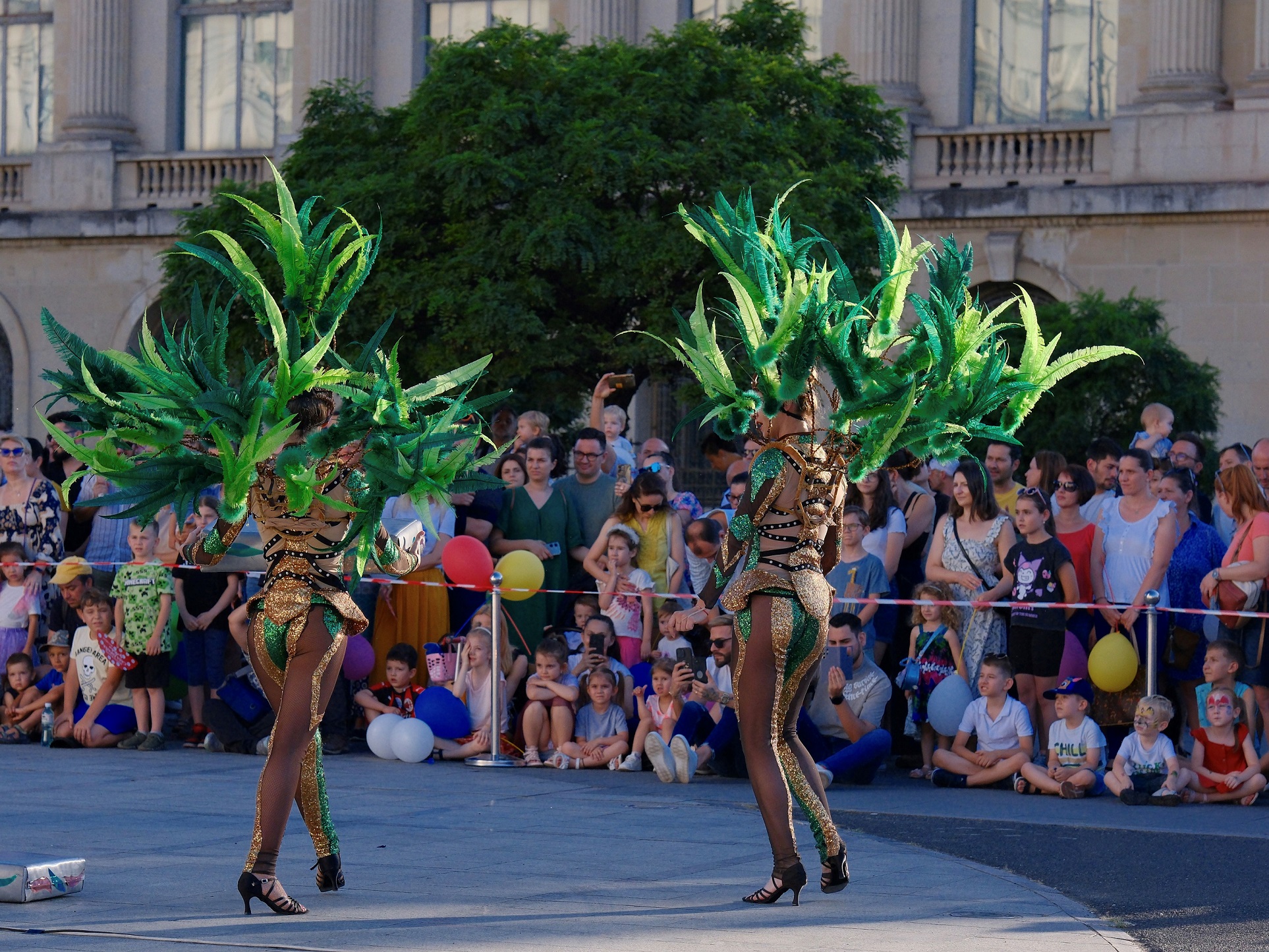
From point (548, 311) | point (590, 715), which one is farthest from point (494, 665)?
point (548, 311)

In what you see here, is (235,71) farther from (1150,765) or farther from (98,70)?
(1150,765)

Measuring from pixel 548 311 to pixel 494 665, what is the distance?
27.1 ft

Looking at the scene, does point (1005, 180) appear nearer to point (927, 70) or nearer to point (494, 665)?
point (927, 70)

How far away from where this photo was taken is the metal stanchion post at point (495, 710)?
13023mm

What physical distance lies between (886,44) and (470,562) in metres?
16.1

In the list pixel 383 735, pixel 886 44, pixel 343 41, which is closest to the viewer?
pixel 383 735

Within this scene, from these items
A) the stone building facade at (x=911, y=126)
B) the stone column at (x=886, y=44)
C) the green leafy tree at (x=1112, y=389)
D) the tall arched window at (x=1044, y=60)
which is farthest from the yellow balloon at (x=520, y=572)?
the tall arched window at (x=1044, y=60)

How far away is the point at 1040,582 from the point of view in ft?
40.4

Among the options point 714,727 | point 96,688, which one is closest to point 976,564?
point 714,727

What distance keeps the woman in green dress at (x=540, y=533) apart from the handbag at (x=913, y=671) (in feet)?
8.16

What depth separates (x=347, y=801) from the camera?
438 inches

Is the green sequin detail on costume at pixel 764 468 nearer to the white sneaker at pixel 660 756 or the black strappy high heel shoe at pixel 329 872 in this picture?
the black strappy high heel shoe at pixel 329 872


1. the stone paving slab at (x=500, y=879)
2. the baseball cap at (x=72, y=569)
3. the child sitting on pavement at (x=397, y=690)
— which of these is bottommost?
the stone paving slab at (x=500, y=879)

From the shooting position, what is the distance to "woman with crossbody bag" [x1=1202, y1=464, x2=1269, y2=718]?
38.8 feet
